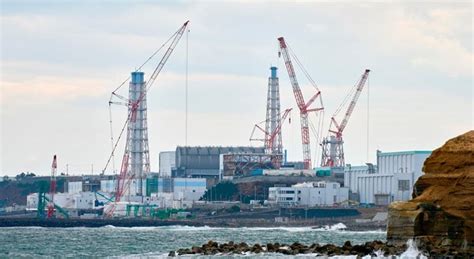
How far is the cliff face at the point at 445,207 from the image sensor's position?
60.6m

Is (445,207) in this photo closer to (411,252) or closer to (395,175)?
(411,252)

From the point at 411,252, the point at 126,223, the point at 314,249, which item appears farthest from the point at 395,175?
the point at 411,252

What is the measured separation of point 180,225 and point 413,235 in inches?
4842

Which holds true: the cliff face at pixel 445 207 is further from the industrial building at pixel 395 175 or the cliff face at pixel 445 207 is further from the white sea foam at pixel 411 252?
the industrial building at pixel 395 175

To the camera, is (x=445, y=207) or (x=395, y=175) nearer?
(x=445, y=207)

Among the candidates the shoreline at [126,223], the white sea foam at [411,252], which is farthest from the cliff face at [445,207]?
the shoreline at [126,223]

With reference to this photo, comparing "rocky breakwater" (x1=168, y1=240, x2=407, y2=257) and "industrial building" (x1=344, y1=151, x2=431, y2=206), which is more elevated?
"industrial building" (x1=344, y1=151, x2=431, y2=206)

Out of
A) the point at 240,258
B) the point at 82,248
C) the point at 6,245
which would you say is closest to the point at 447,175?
the point at 240,258

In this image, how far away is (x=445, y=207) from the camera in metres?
61.2

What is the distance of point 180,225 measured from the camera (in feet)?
602

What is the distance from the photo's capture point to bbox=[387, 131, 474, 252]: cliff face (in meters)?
60.6

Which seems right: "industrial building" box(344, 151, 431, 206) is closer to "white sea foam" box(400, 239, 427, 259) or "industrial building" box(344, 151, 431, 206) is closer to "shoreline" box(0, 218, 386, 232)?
"shoreline" box(0, 218, 386, 232)

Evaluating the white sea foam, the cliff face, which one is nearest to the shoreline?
the cliff face

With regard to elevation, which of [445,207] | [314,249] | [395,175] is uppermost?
[395,175]
